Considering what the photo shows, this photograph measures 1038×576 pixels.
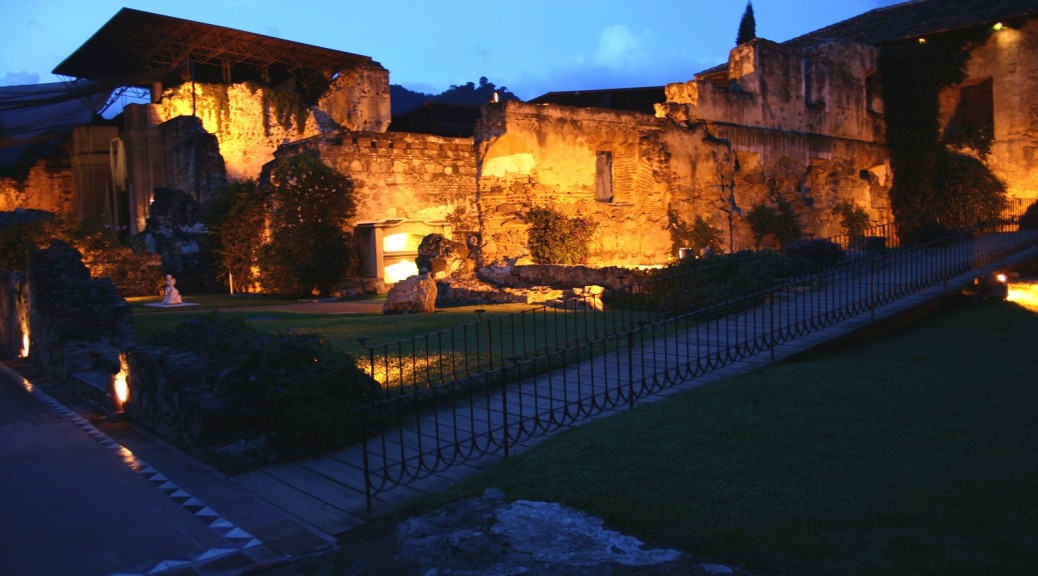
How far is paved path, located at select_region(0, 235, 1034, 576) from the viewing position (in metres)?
4.17

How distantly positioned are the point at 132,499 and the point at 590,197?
49.3 feet

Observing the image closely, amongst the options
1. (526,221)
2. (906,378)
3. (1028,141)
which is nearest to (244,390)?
(906,378)

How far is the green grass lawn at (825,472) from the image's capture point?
3471 millimetres

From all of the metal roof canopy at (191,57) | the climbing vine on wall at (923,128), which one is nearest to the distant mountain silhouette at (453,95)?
the metal roof canopy at (191,57)

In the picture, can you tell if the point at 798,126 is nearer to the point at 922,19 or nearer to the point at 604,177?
the point at 922,19

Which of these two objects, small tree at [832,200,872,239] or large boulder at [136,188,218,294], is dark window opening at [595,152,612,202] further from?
large boulder at [136,188,218,294]

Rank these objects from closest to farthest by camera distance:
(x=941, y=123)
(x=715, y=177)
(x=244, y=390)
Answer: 1. (x=244, y=390)
2. (x=715, y=177)
3. (x=941, y=123)

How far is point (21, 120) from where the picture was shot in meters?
27.0

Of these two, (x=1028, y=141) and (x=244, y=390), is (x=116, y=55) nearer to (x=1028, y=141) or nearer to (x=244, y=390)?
(x=244, y=390)

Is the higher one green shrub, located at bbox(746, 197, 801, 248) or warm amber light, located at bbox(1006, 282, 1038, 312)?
green shrub, located at bbox(746, 197, 801, 248)

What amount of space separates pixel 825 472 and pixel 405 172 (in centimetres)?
1480

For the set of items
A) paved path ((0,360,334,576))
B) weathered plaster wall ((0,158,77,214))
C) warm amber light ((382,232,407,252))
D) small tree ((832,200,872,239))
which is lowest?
paved path ((0,360,334,576))

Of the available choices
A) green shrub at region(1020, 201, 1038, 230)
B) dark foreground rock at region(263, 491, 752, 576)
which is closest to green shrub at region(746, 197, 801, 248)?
green shrub at region(1020, 201, 1038, 230)

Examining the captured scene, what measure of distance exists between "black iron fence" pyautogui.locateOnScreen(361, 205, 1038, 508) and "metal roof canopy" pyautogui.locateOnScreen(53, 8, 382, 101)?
1994cm
